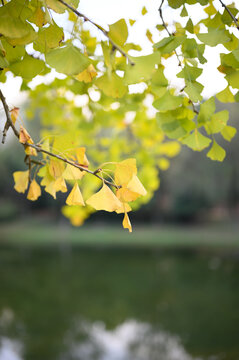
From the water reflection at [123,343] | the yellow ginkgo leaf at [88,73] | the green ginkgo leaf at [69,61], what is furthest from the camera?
the water reflection at [123,343]

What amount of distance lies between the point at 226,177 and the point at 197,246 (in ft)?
13.3

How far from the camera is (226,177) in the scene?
44.6 feet

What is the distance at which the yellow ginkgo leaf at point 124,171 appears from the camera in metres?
0.63

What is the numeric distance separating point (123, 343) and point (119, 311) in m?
0.94

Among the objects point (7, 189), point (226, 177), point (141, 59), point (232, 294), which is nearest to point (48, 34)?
point (141, 59)

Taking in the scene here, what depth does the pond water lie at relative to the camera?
128 inches

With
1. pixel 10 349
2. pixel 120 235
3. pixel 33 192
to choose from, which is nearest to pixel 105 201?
pixel 33 192

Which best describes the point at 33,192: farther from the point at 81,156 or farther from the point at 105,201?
the point at 105,201

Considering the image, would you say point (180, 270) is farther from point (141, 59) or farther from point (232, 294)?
point (141, 59)

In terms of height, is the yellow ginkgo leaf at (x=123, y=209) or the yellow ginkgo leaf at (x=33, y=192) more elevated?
the yellow ginkgo leaf at (x=33, y=192)

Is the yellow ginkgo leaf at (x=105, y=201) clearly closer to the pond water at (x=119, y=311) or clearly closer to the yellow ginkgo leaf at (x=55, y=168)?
the yellow ginkgo leaf at (x=55, y=168)

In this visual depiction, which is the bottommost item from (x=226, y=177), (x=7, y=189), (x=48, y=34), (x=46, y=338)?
(x=46, y=338)

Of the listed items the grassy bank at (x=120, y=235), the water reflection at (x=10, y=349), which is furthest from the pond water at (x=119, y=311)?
the grassy bank at (x=120, y=235)

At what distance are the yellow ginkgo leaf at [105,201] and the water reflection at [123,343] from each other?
292 cm
